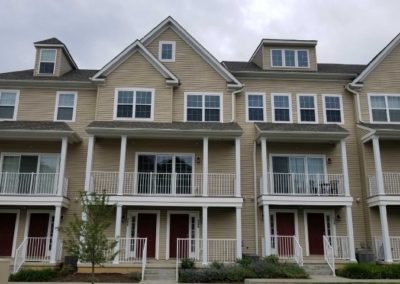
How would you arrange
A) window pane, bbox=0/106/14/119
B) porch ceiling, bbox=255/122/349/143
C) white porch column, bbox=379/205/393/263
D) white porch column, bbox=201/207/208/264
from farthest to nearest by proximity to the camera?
window pane, bbox=0/106/14/119, porch ceiling, bbox=255/122/349/143, white porch column, bbox=379/205/393/263, white porch column, bbox=201/207/208/264

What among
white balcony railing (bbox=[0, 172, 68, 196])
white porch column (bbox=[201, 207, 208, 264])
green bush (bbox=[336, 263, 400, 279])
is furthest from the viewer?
white balcony railing (bbox=[0, 172, 68, 196])

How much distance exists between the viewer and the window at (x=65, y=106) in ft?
71.4

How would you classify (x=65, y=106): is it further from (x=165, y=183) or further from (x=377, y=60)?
(x=377, y=60)

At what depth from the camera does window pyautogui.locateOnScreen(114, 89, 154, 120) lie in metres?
21.2

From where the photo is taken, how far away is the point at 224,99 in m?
21.9

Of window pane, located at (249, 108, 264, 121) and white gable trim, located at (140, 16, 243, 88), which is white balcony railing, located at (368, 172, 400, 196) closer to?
window pane, located at (249, 108, 264, 121)

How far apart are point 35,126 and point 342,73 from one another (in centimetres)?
1659

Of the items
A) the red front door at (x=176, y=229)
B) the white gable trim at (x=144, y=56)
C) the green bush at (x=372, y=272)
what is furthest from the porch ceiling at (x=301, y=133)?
the green bush at (x=372, y=272)

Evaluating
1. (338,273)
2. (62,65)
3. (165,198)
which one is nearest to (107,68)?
(62,65)

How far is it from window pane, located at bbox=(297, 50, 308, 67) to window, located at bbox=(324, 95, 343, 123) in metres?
2.46

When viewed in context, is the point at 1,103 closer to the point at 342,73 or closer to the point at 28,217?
the point at 28,217

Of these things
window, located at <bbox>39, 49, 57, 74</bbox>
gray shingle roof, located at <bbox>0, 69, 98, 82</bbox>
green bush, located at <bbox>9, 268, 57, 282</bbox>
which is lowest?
green bush, located at <bbox>9, 268, 57, 282</bbox>

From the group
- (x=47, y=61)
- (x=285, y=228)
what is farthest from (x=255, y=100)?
(x=47, y=61)

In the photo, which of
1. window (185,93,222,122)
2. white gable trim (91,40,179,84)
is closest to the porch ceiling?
window (185,93,222,122)
